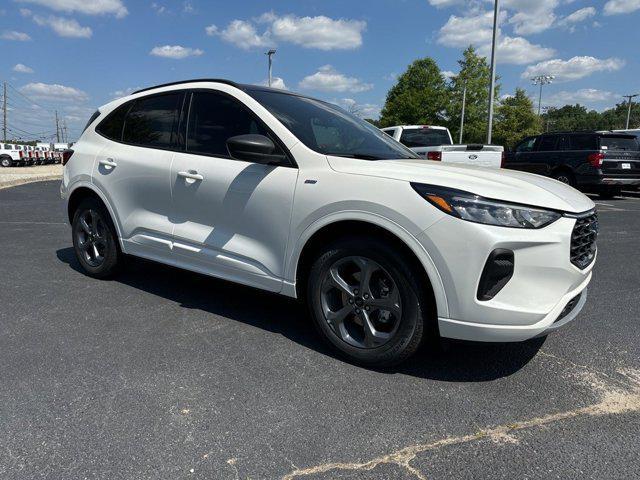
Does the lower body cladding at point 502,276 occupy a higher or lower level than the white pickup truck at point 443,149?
lower

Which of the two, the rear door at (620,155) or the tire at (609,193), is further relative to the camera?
the tire at (609,193)

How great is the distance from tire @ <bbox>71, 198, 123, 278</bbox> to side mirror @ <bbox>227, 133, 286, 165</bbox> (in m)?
1.94

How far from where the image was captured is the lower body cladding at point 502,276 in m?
2.53

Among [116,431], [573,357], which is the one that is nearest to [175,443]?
[116,431]

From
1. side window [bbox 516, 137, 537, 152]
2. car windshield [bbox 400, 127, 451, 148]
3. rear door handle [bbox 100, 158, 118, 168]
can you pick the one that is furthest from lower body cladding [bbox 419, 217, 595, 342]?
side window [bbox 516, 137, 537, 152]

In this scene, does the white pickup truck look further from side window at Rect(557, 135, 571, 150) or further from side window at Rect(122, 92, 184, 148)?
side window at Rect(122, 92, 184, 148)

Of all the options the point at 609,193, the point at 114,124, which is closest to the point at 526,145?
the point at 609,193

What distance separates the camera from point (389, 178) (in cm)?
281

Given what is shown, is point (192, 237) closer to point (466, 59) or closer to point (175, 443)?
point (175, 443)

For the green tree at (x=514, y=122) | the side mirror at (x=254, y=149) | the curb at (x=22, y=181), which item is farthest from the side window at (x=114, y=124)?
the green tree at (x=514, y=122)

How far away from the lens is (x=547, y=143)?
14.1m

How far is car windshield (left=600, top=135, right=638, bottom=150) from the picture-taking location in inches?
508

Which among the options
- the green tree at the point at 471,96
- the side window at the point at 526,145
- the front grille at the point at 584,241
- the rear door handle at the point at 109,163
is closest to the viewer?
the front grille at the point at 584,241

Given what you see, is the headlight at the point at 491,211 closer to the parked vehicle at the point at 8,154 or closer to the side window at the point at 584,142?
the side window at the point at 584,142
